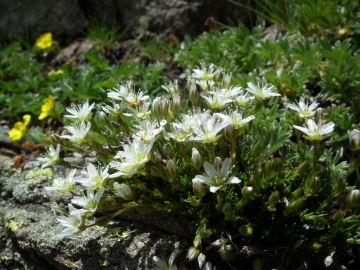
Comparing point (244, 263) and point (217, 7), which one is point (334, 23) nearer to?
point (217, 7)

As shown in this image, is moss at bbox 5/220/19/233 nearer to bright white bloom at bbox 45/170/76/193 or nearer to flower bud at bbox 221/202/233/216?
bright white bloom at bbox 45/170/76/193

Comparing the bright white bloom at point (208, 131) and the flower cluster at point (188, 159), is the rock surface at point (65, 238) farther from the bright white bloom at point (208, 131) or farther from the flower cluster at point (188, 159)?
the bright white bloom at point (208, 131)

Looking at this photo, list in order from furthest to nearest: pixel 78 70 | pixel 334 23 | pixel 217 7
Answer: pixel 217 7 → pixel 78 70 → pixel 334 23

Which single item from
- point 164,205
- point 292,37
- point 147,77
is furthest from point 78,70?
point 164,205

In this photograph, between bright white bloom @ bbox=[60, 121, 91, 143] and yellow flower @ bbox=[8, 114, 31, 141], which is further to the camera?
yellow flower @ bbox=[8, 114, 31, 141]

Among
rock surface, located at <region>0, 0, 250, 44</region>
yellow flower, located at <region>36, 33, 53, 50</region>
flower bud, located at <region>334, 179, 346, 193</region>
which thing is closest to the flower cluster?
flower bud, located at <region>334, 179, 346, 193</region>

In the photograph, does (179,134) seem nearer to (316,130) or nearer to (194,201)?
(194,201)
